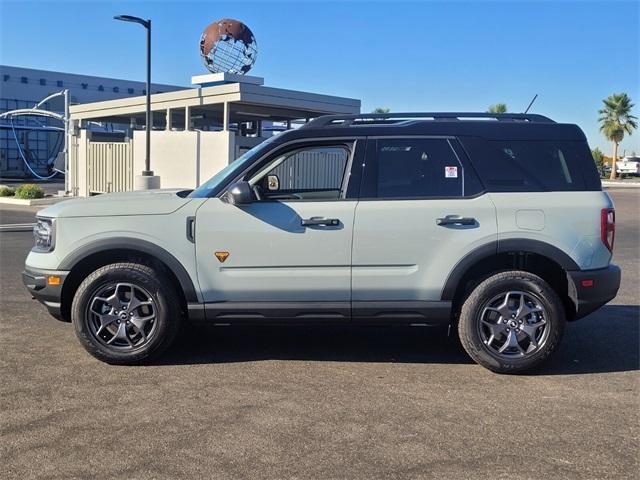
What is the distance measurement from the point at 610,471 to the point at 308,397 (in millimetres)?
1956

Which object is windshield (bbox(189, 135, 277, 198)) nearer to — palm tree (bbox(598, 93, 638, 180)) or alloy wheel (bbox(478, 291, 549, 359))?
alloy wheel (bbox(478, 291, 549, 359))

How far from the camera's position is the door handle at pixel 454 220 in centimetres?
503

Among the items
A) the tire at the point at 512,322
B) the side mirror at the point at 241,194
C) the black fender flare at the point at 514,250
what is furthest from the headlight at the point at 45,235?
the tire at the point at 512,322

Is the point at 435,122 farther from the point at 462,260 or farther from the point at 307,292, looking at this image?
the point at 307,292

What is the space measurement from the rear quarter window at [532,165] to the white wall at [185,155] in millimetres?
18322

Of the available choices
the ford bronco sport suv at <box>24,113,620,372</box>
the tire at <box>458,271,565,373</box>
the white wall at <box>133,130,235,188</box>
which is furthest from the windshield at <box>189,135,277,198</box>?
the white wall at <box>133,130,235,188</box>

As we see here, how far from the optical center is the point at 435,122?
5324 millimetres

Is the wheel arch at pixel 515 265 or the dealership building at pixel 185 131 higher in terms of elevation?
the dealership building at pixel 185 131

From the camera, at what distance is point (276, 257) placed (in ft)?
16.5

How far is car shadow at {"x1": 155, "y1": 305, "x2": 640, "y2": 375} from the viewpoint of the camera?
17.8 ft

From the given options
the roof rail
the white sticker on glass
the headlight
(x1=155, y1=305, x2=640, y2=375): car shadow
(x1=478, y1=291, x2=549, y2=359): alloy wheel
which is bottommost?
(x1=155, y1=305, x2=640, y2=375): car shadow

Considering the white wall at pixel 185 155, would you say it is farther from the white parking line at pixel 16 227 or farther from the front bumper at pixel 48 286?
the front bumper at pixel 48 286

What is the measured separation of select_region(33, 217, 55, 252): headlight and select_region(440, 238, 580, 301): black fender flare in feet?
10.5

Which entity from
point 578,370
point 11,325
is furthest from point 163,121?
point 578,370
